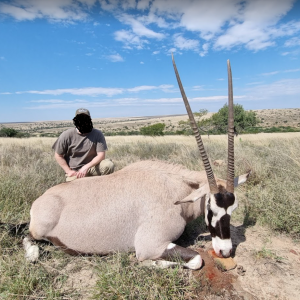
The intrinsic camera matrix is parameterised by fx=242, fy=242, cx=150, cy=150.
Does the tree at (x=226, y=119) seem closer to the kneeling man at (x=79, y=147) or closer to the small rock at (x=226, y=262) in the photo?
the kneeling man at (x=79, y=147)

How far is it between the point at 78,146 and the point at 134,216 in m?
2.34

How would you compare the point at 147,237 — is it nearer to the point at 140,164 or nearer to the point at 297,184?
the point at 140,164

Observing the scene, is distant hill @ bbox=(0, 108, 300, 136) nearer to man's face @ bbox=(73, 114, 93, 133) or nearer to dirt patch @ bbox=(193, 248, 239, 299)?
man's face @ bbox=(73, 114, 93, 133)

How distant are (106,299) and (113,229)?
85 centimetres

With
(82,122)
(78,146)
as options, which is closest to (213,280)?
(78,146)

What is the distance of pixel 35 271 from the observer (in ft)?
9.18

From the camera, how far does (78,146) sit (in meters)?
4.86

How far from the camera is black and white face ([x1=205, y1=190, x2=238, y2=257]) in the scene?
2875 millimetres

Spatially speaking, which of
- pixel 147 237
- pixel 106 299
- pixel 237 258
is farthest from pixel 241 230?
pixel 106 299

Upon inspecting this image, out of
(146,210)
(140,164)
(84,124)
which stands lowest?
(146,210)

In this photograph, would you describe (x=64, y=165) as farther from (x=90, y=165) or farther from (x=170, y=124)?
(x=170, y=124)

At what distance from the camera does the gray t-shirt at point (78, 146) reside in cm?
476

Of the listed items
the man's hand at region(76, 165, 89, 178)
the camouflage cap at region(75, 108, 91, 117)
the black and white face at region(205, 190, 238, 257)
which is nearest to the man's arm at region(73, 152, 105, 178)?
the man's hand at region(76, 165, 89, 178)

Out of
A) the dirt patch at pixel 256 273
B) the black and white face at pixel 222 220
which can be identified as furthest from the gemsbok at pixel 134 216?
the dirt patch at pixel 256 273
